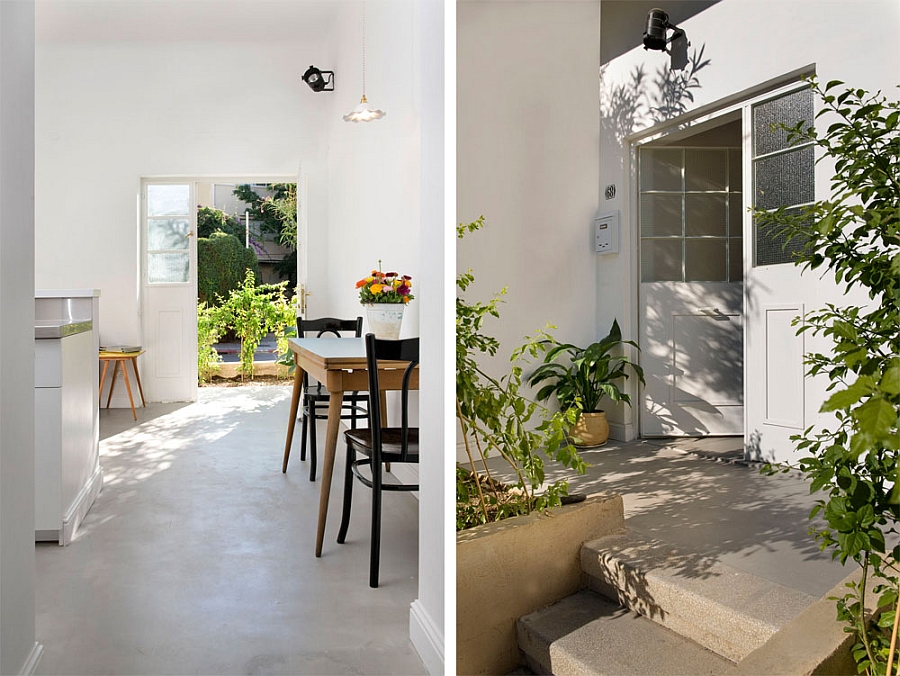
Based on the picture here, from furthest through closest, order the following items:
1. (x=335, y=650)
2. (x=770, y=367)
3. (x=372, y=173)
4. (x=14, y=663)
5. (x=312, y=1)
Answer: (x=312, y=1), (x=372, y=173), (x=770, y=367), (x=335, y=650), (x=14, y=663)

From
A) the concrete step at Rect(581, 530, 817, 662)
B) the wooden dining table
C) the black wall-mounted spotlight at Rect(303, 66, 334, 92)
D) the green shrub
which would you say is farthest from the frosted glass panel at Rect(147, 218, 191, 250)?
the concrete step at Rect(581, 530, 817, 662)

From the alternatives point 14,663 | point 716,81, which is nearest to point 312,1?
point 716,81

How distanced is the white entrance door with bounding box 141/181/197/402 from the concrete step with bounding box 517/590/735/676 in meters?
4.80

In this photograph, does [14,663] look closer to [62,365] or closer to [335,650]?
[335,650]

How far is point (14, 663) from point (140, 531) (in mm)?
1057

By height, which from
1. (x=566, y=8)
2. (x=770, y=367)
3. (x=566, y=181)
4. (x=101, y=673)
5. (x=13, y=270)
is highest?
(x=566, y=8)

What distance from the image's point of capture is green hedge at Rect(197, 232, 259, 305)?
8836 millimetres

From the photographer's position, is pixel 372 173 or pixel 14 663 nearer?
pixel 14 663

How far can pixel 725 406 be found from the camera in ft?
9.11

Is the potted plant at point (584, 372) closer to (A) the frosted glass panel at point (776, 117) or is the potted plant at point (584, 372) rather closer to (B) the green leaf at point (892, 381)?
(B) the green leaf at point (892, 381)

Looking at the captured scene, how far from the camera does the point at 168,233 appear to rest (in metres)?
5.88

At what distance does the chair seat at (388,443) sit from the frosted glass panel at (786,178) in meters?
1.26

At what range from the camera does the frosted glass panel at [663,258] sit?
242 centimetres

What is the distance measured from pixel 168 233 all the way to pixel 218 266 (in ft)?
10.1
